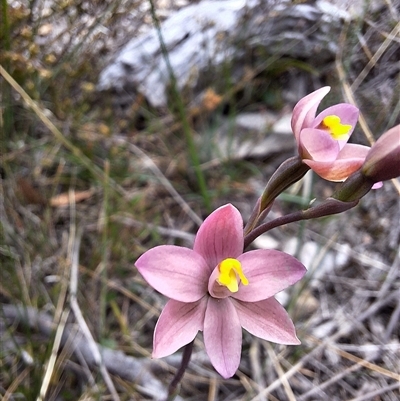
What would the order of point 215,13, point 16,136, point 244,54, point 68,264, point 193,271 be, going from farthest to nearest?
point 244,54
point 215,13
point 16,136
point 68,264
point 193,271

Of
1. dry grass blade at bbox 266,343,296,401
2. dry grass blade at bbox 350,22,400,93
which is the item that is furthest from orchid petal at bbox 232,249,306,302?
dry grass blade at bbox 350,22,400,93

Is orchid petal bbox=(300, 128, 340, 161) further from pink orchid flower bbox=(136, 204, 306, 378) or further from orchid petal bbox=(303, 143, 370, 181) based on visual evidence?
pink orchid flower bbox=(136, 204, 306, 378)

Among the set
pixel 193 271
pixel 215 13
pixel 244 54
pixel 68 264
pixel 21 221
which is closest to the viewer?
pixel 193 271

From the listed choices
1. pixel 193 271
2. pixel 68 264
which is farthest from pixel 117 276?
pixel 193 271

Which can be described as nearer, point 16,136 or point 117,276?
point 117,276

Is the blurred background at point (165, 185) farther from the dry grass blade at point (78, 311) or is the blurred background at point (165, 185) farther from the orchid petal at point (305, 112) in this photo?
the orchid petal at point (305, 112)

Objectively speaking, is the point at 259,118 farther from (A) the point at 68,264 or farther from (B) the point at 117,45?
(A) the point at 68,264

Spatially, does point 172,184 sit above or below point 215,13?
below

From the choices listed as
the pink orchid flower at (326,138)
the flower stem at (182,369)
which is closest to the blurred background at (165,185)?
the flower stem at (182,369)
